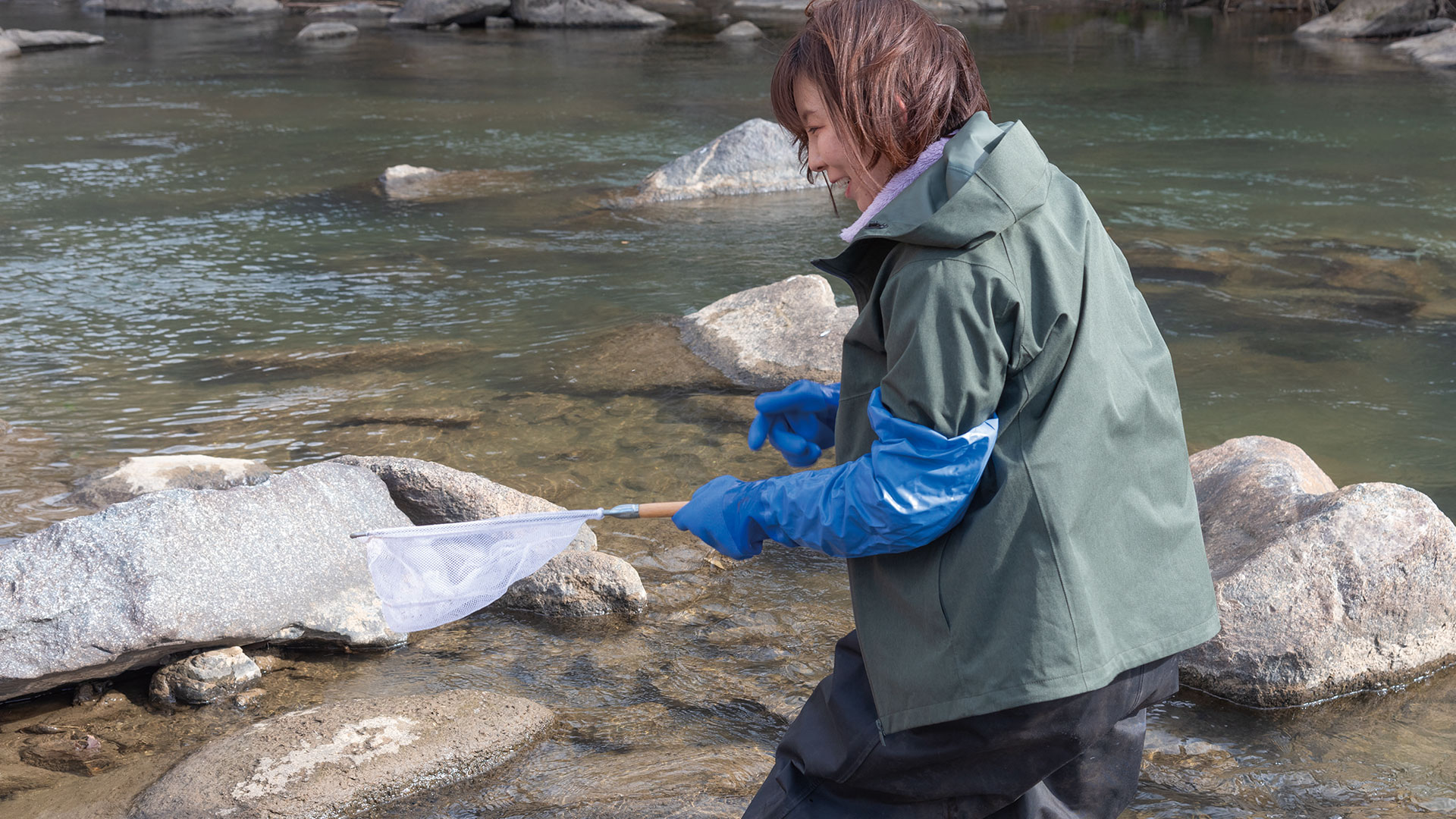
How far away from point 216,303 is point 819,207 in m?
5.14

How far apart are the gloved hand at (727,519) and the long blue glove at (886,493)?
0.05 metres

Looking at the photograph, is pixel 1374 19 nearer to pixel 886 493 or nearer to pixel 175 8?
pixel 886 493

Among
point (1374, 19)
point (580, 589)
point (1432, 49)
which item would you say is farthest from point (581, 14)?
point (580, 589)

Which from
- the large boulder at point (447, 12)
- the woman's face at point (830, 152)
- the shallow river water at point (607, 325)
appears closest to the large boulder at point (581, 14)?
the large boulder at point (447, 12)

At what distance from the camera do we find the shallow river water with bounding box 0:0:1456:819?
330 cm

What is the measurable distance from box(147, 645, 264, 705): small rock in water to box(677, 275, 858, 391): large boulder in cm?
318

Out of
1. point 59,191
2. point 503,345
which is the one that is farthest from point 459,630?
point 59,191

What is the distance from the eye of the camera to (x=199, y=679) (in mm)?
3402

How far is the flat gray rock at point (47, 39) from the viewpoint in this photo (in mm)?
21469

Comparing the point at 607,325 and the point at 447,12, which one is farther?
the point at 447,12

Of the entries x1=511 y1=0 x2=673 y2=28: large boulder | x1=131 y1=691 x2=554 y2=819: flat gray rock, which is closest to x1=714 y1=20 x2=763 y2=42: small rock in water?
x1=511 y1=0 x2=673 y2=28: large boulder

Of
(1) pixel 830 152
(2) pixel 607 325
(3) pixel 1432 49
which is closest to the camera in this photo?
(1) pixel 830 152

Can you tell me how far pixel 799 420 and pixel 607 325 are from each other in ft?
16.9

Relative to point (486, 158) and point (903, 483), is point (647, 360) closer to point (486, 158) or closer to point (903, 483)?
point (903, 483)
